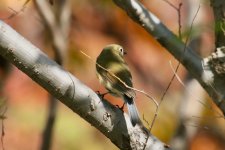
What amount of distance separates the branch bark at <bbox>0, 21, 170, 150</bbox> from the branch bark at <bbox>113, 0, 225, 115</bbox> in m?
0.63

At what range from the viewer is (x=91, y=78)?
8.49 metres

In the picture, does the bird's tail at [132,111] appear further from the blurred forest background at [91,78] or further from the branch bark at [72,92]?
the blurred forest background at [91,78]

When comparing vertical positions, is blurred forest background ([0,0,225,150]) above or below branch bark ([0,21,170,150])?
below

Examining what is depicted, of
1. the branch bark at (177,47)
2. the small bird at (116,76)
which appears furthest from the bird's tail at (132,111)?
the branch bark at (177,47)

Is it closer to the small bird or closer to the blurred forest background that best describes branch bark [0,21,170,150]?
the small bird

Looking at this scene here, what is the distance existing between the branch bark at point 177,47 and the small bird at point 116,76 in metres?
0.33

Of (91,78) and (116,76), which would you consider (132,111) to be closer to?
(116,76)

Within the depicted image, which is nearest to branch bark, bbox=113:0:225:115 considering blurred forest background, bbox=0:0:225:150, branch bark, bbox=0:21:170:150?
branch bark, bbox=0:21:170:150

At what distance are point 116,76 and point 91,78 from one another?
15.6 feet

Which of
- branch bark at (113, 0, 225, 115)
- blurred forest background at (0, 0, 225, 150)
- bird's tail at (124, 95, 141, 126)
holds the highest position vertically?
branch bark at (113, 0, 225, 115)

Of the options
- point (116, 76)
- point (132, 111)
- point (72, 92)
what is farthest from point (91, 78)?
point (72, 92)

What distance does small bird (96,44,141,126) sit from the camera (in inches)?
155

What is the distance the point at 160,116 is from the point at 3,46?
4.89 meters

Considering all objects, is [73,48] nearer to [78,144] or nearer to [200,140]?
[78,144]
